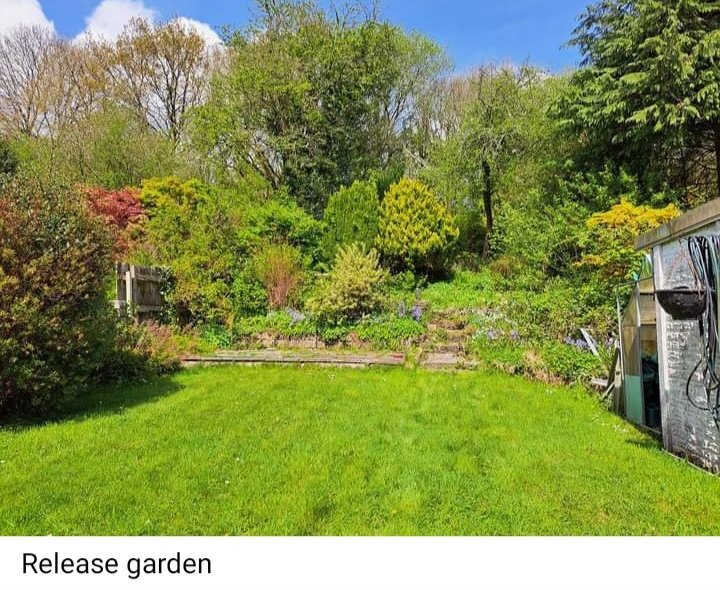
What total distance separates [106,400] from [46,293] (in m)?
1.70

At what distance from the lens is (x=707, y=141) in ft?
36.6

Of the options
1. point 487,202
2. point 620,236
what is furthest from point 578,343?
point 487,202

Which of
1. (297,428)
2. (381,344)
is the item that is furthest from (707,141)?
(297,428)

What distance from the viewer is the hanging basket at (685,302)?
3.46m

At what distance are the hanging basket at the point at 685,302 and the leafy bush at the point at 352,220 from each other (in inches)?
357

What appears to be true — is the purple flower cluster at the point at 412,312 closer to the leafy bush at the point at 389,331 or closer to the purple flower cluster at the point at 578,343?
the leafy bush at the point at 389,331

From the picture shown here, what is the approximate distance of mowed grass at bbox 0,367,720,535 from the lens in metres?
2.82

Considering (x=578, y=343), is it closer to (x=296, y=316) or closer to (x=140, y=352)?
(x=296, y=316)

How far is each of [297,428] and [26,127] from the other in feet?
65.3

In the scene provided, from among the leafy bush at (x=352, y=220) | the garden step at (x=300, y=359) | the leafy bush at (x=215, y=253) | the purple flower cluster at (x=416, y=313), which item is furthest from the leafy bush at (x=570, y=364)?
the leafy bush at (x=352, y=220)

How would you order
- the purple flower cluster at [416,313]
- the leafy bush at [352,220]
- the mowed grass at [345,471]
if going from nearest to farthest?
the mowed grass at [345,471] → the purple flower cluster at [416,313] → the leafy bush at [352,220]

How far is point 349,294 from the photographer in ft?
29.6

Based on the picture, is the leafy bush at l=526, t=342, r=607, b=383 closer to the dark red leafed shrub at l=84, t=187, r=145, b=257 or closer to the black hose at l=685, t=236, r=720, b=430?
the black hose at l=685, t=236, r=720, b=430

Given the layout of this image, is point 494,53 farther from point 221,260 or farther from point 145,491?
point 145,491
